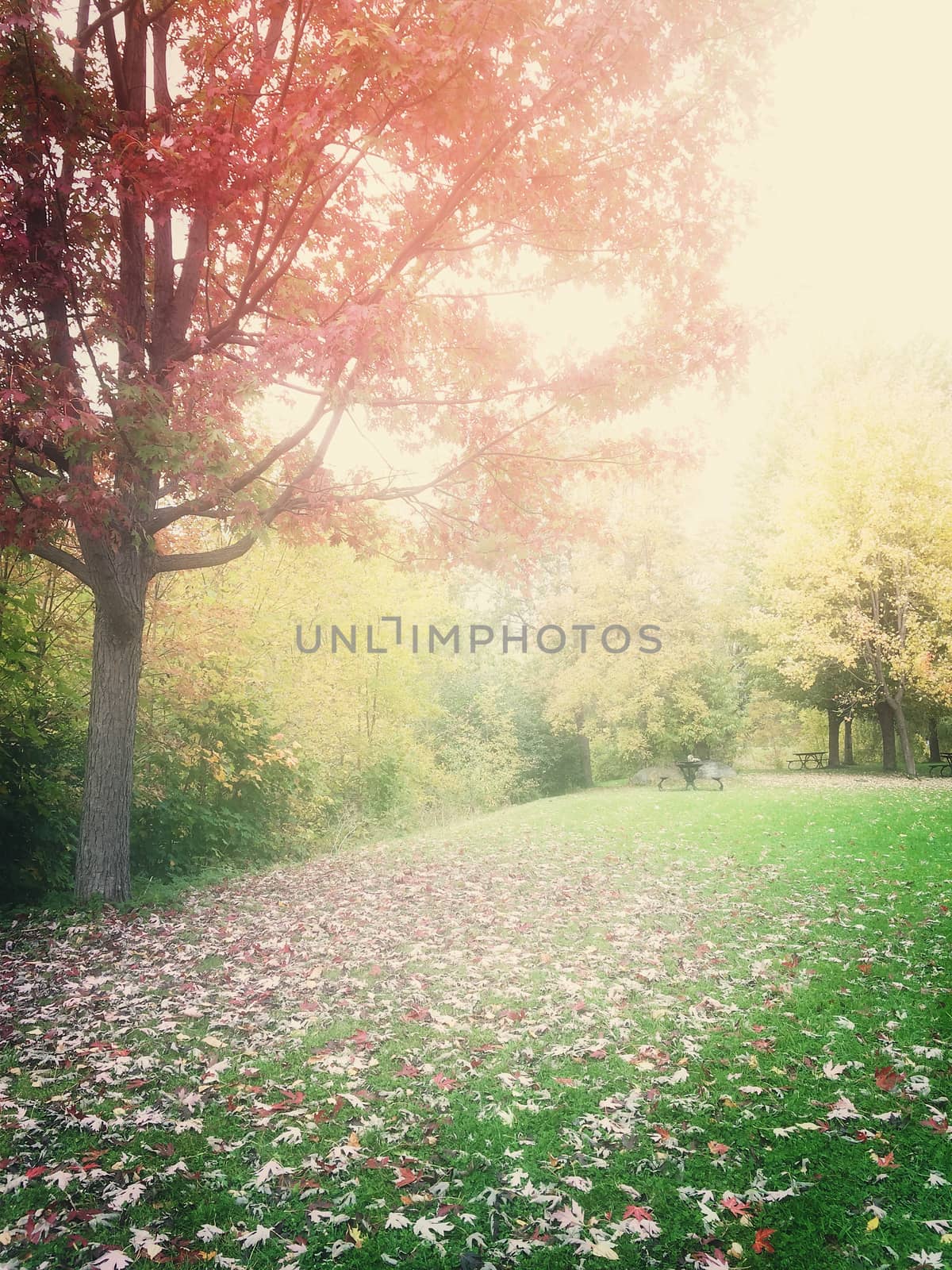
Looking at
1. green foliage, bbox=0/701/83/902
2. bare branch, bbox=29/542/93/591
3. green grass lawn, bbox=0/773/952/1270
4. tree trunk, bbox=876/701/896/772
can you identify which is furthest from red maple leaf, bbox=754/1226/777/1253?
tree trunk, bbox=876/701/896/772

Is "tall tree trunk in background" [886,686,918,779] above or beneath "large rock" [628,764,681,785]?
above

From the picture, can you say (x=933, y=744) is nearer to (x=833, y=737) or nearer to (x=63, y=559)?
(x=833, y=737)

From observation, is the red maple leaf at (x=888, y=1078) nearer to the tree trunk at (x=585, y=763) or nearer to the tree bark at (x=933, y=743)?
the tree trunk at (x=585, y=763)

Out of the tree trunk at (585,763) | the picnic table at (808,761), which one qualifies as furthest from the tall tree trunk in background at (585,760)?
the picnic table at (808,761)

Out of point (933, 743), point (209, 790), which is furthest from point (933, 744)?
point (209, 790)

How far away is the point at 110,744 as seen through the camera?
24.9 ft

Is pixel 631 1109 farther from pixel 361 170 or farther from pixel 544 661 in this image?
pixel 544 661

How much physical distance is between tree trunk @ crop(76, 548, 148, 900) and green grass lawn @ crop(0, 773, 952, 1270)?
23.0 inches

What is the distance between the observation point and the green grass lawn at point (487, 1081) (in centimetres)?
293

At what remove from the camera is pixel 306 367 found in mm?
5930

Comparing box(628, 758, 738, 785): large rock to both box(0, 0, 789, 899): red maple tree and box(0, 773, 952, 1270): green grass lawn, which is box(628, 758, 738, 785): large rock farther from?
box(0, 0, 789, 899): red maple tree

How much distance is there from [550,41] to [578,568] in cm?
1911

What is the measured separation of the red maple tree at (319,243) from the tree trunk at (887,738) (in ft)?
72.1

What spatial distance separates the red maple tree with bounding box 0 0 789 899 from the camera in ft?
18.0
